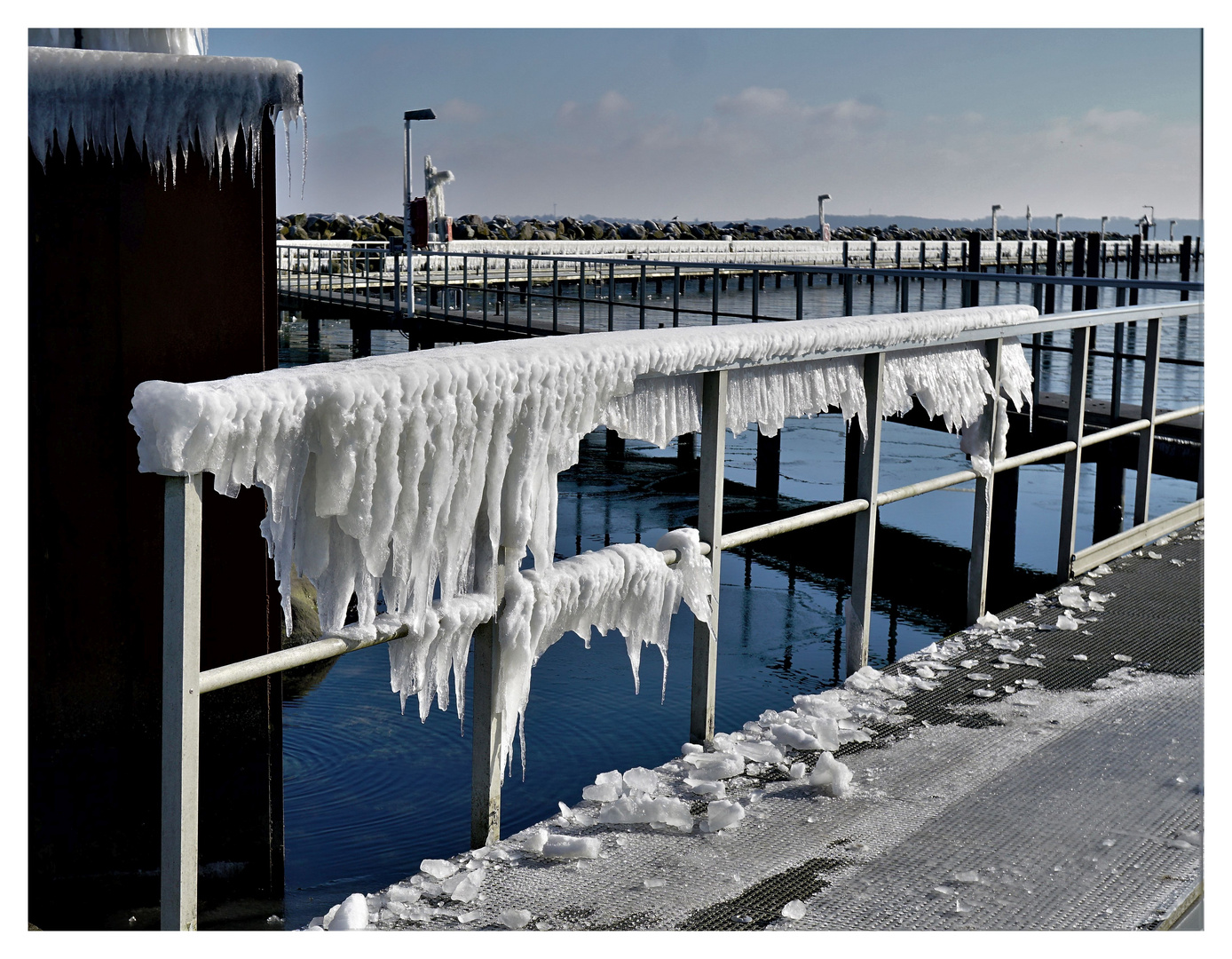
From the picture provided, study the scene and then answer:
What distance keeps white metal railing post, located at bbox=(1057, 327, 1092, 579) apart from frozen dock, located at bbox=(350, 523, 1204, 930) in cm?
83

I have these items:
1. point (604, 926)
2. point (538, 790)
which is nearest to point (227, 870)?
point (538, 790)

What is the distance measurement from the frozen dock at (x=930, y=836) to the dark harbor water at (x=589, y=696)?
1.62 meters

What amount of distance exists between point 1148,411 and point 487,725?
10.4ft

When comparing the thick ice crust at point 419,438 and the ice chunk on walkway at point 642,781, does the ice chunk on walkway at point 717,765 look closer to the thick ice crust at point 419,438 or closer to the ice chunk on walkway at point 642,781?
the ice chunk on walkway at point 642,781

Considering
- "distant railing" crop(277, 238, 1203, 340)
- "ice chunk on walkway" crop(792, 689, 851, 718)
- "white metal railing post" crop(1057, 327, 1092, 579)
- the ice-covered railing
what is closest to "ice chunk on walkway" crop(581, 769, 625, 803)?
"ice chunk on walkway" crop(792, 689, 851, 718)

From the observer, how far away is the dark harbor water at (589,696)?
3.85 meters

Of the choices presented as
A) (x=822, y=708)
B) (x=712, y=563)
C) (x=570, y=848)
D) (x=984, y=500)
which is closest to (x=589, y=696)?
(x=984, y=500)

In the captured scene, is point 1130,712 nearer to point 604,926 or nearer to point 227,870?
point 604,926

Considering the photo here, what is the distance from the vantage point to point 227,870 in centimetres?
300

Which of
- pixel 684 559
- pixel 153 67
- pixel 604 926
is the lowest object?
pixel 604 926

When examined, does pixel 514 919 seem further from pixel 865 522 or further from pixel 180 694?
pixel 865 522

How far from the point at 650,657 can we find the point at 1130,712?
3.35 metres

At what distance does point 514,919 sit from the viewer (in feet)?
5.27

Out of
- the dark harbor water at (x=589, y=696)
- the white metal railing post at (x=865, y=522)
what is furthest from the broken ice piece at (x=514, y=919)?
the dark harbor water at (x=589, y=696)
